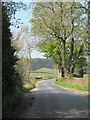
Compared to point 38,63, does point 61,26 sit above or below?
above

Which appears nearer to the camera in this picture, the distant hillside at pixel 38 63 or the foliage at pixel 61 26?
the foliage at pixel 61 26

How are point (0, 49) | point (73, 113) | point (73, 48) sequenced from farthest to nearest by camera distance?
point (73, 48)
point (73, 113)
point (0, 49)

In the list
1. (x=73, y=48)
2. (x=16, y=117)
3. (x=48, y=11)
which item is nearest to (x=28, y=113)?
(x=16, y=117)

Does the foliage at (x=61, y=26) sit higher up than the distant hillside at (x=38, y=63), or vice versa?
the foliage at (x=61, y=26)

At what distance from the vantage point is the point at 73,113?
16.5 meters

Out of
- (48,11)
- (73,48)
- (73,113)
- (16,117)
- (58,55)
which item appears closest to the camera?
(16,117)

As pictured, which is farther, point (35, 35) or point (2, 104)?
point (35, 35)

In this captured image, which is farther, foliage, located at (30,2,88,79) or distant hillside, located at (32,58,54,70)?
distant hillside, located at (32,58,54,70)

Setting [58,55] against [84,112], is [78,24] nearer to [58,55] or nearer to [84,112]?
[58,55]

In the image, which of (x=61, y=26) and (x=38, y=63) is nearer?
(x=61, y=26)

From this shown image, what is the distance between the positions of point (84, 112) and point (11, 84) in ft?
13.3

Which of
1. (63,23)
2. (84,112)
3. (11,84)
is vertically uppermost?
(63,23)

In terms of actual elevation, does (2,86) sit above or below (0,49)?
below

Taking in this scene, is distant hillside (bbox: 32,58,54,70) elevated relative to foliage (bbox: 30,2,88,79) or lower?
lower
